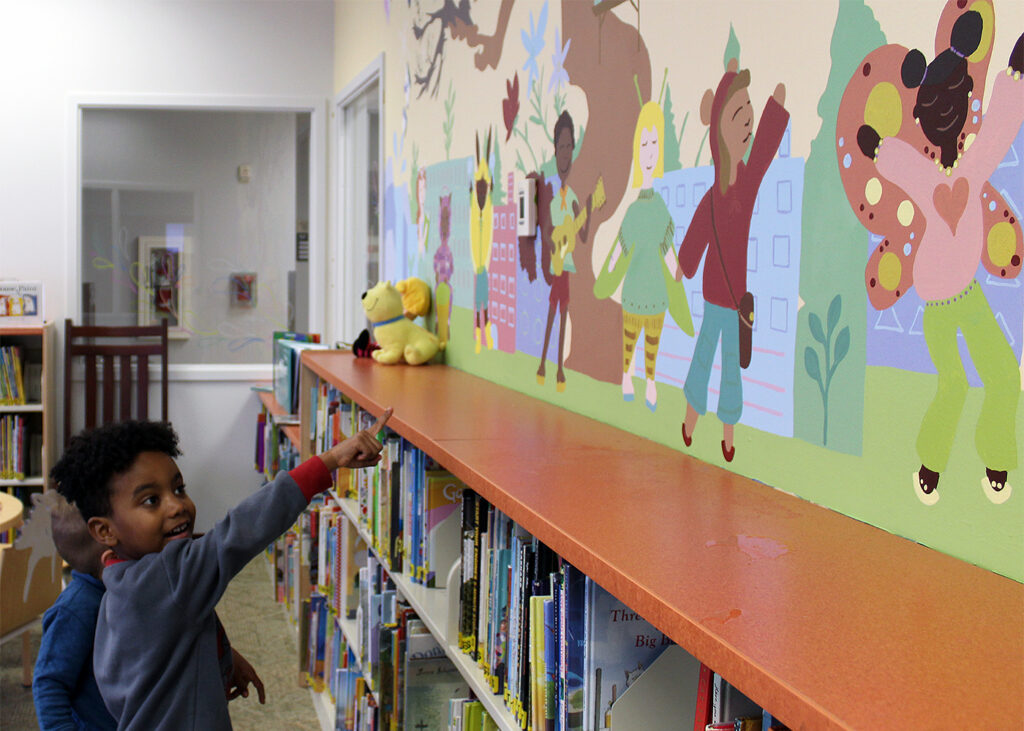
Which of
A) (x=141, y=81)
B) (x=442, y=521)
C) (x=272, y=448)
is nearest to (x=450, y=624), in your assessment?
(x=442, y=521)

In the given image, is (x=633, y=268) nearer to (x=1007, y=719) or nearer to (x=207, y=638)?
(x=207, y=638)

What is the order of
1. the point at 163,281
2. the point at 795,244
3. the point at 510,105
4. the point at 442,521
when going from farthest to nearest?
the point at 163,281, the point at 510,105, the point at 442,521, the point at 795,244

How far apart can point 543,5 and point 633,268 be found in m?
0.71

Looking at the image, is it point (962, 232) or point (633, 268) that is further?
point (633, 268)

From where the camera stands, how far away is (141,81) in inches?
178

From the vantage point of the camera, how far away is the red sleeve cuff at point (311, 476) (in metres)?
1.46

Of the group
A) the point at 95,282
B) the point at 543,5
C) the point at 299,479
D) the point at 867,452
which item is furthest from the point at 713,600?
the point at 95,282

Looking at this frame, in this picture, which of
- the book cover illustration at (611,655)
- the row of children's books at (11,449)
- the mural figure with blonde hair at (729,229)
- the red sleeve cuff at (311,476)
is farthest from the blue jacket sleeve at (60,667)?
the row of children's books at (11,449)

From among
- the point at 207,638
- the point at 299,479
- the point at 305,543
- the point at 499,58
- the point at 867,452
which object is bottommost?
the point at 305,543

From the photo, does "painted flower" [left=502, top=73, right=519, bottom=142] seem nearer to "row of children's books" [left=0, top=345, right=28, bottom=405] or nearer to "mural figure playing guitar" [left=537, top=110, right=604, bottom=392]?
"mural figure playing guitar" [left=537, top=110, right=604, bottom=392]

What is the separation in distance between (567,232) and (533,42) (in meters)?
0.46

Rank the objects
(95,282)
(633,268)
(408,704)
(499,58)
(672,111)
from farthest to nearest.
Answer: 1. (95,282)
2. (499,58)
3. (408,704)
4. (633,268)
5. (672,111)

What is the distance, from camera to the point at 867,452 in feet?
3.33

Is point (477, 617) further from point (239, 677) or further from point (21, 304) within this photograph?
point (21, 304)
